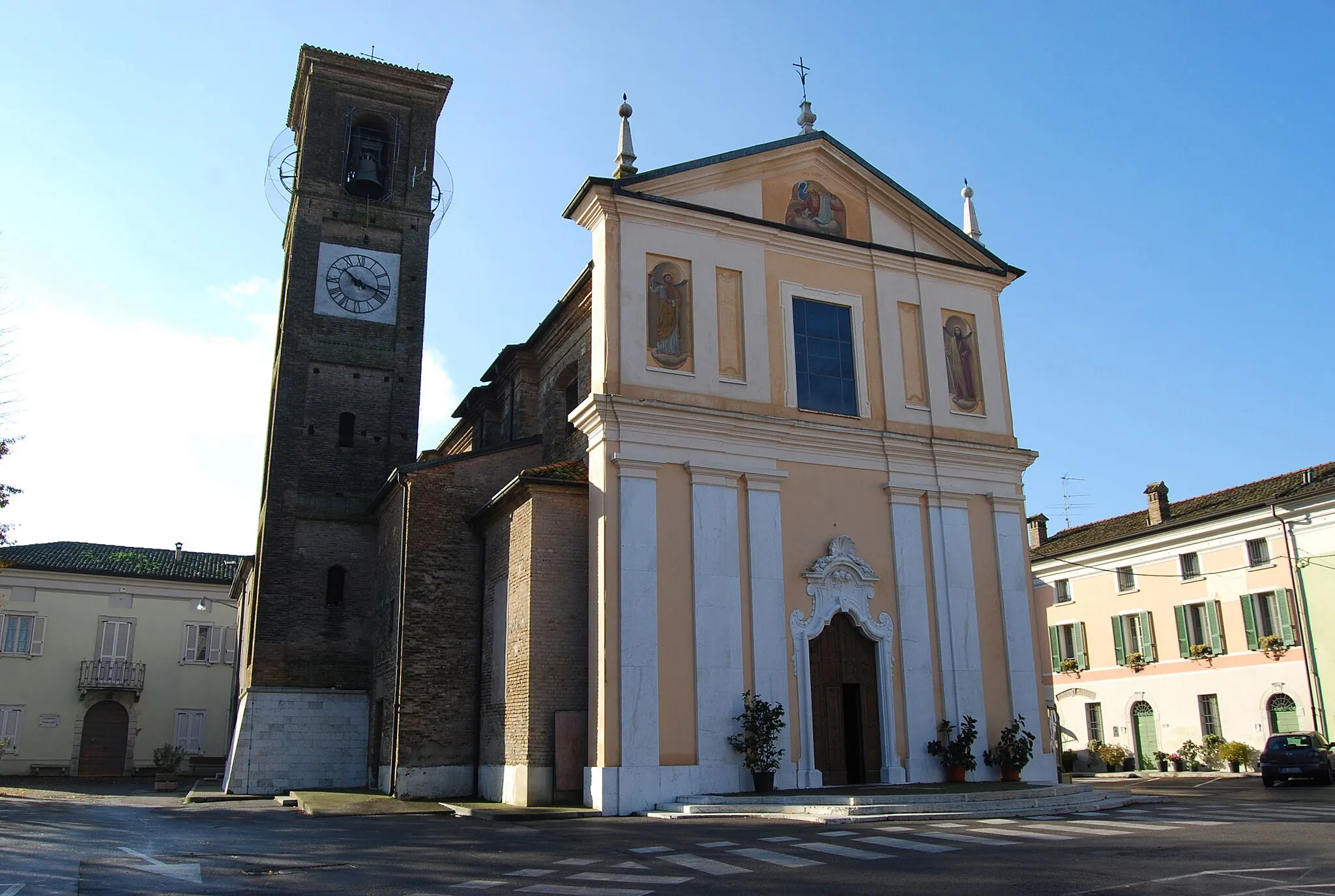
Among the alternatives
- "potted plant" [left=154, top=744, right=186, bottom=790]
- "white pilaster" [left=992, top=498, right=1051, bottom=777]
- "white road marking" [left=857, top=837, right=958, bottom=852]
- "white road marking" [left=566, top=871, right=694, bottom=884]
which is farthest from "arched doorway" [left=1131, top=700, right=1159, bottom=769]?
"potted plant" [left=154, top=744, right=186, bottom=790]

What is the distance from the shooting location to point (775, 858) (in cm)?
929

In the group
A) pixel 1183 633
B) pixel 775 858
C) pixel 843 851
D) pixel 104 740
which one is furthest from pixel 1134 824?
pixel 104 740

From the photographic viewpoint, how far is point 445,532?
64.8ft

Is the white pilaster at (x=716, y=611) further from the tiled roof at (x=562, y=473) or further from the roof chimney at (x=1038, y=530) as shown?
the roof chimney at (x=1038, y=530)

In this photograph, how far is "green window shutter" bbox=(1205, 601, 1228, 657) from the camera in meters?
29.7

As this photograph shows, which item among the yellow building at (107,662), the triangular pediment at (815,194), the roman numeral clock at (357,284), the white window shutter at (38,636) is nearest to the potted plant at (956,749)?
the triangular pediment at (815,194)

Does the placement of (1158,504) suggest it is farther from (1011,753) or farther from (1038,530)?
(1011,753)

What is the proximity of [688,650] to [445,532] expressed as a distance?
19.8 feet

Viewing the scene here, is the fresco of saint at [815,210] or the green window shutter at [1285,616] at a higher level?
the fresco of saint at [815,210]

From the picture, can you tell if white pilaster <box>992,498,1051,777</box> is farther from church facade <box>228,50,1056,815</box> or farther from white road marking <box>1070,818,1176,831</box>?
white road marking <box>1070,818,1176,831</box>

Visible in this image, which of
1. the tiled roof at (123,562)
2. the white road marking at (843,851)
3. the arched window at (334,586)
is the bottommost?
the white road marking at (843,851)

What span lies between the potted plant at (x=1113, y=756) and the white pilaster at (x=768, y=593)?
64.4 feet

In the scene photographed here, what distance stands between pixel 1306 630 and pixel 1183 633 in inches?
148

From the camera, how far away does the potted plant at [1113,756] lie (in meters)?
31.6
